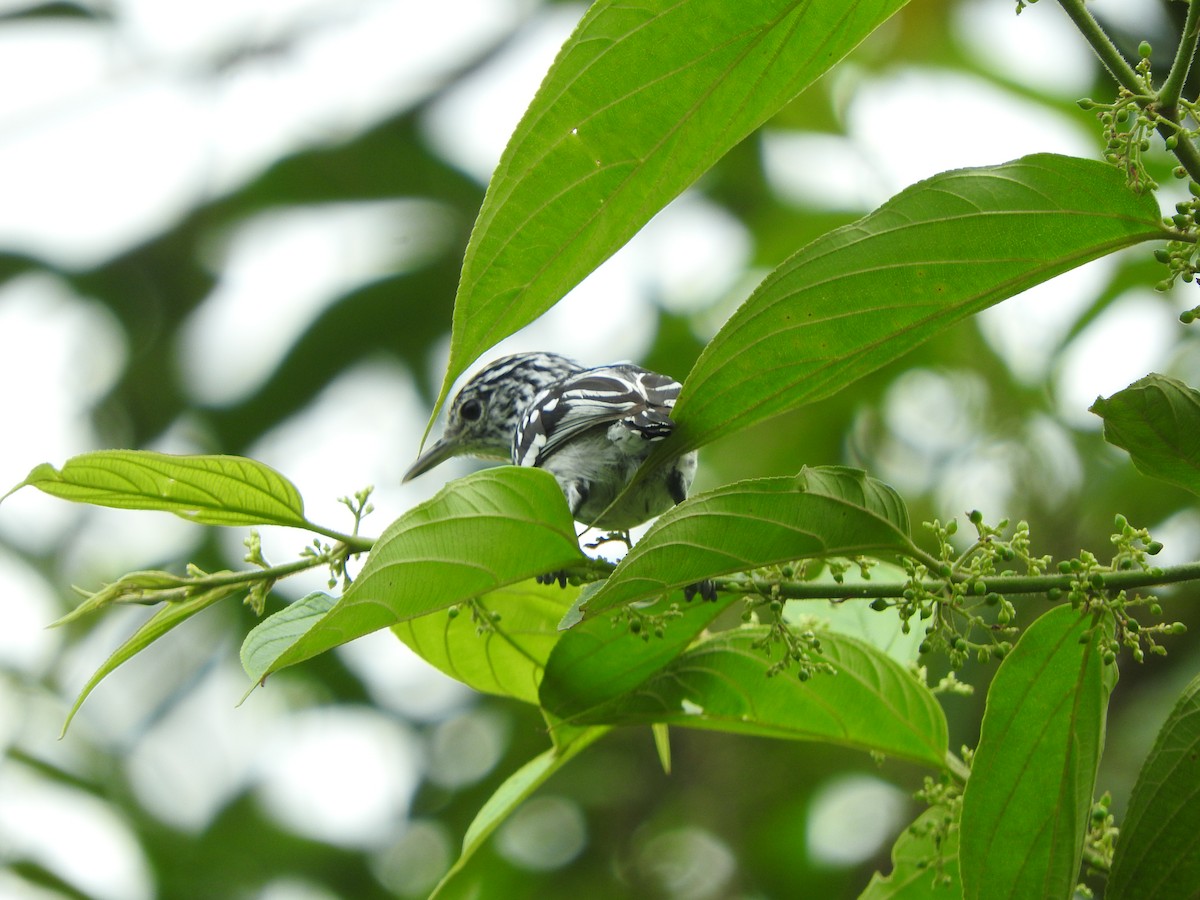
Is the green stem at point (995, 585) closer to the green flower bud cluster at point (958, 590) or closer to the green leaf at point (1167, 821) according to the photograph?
the green flower bud cluster at point (958, 590)

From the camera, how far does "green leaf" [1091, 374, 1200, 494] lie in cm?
161

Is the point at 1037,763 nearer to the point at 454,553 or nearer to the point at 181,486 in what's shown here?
the point at 454,553

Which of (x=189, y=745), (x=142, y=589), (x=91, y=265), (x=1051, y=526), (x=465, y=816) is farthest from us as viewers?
(x=91, y=265)

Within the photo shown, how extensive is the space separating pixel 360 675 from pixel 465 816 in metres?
0.76

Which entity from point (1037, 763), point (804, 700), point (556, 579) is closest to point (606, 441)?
point (556, 579)

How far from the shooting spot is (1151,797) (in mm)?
1721

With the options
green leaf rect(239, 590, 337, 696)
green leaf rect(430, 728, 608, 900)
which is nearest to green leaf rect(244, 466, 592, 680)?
green leaf rect(239, 590, 337, 696)

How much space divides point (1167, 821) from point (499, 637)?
1.11 metres

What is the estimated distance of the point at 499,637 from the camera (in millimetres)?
2281

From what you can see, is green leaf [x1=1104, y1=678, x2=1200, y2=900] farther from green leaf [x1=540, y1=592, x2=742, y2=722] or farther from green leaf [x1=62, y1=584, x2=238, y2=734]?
green leaf [x1=62, y1=584, x2=238, y2=734]

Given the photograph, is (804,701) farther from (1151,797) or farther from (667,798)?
(667,798)

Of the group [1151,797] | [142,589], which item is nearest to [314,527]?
[142,589]

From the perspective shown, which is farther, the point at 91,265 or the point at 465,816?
the point at 91,265

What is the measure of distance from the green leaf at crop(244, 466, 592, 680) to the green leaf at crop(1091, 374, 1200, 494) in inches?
29.0
